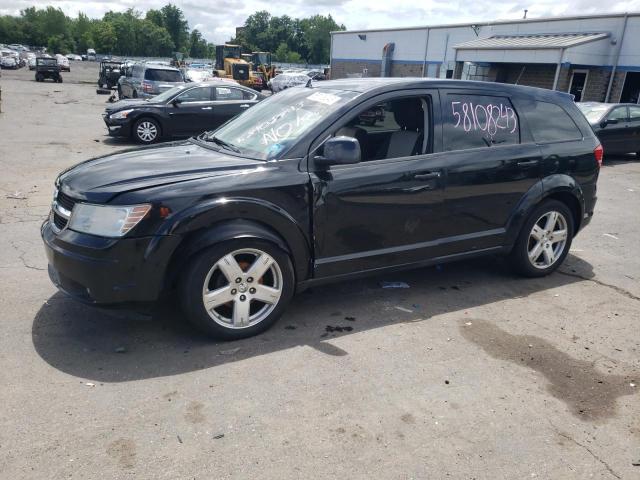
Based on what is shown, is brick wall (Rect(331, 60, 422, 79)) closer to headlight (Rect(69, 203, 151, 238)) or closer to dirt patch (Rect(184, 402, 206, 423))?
headlight (Rect(69, 203, 151, 238))

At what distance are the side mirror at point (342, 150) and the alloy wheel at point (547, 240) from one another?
230cm

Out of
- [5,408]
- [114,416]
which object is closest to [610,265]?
[114,416]

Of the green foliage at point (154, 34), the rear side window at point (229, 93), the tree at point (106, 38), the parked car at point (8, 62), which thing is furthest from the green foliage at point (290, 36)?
the rear side window at point (229, 93)

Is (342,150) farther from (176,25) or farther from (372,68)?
(176,25)

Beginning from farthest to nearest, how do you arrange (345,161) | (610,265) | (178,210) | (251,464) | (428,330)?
(610,265) → (428,330) → (345,161) → (178,210) → (251,464)

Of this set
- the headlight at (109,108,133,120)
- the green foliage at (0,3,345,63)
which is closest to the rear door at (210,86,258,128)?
the headlight at (109,108,133,120)

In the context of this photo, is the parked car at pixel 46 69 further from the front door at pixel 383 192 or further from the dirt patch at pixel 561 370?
the dirt patch at pixel 561 370

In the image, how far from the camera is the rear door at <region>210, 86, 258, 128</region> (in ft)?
45.0

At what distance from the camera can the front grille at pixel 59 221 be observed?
148 inches

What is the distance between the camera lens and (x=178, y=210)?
3549 millimetres

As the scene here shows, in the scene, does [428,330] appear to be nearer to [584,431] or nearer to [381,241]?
[381,241]

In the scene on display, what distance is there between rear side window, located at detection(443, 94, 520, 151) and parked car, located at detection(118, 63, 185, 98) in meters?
15.4

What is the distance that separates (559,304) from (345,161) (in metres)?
2.45

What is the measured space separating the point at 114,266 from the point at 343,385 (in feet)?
5.35
